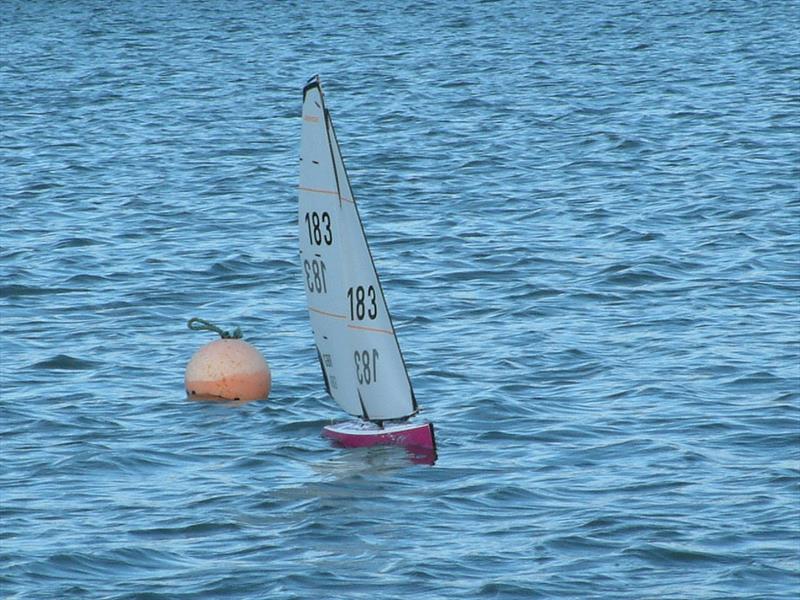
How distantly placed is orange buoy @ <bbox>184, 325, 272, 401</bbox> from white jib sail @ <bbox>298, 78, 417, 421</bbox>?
6.08ft

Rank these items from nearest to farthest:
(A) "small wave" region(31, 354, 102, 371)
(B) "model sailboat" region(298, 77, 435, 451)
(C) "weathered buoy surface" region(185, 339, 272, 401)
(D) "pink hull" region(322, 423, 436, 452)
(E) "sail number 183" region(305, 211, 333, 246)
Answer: (D) "pink hull" region(322, 423, 436, 452), (B) "model sailboat" region(298, 77, 435, 451), (E) "sail number 183" region(305, 211, 333, 246), (C) "weathered buoy surface" region(185, 339, 272, 401), (A) "small wave" region(31, 354, 102, 371)

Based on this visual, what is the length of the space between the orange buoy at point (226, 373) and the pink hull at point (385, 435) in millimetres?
1846

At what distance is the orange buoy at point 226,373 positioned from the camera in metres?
20.5

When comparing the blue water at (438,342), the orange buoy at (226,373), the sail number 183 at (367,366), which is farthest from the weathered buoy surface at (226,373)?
the sail number 183 at (367,366)

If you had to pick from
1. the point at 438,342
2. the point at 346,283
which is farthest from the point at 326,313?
the point at 438,342

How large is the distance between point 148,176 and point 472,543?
26009 mm

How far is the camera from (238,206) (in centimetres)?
3597

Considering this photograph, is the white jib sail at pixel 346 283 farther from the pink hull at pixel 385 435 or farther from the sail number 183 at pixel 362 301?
the pink hull at pixel 385 435

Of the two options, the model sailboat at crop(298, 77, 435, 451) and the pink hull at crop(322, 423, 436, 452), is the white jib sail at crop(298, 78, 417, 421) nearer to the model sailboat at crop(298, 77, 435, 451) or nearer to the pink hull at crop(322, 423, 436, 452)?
the model sailboat at crop(298, 77, 435, 451)

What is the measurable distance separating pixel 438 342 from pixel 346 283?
17.3ft

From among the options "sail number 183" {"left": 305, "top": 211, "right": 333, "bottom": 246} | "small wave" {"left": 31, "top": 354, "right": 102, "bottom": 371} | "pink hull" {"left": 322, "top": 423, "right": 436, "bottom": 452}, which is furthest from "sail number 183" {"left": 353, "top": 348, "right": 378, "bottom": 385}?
"small wave" {"left": 31, "top": 354, "right": 102, "bottom": 371}

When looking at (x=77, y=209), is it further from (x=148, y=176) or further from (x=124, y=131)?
(x=124, y=131)

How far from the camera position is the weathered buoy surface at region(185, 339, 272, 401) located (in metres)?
20.5

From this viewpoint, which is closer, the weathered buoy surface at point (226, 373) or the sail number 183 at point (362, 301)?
the sail number 183 at point (362, 301)
